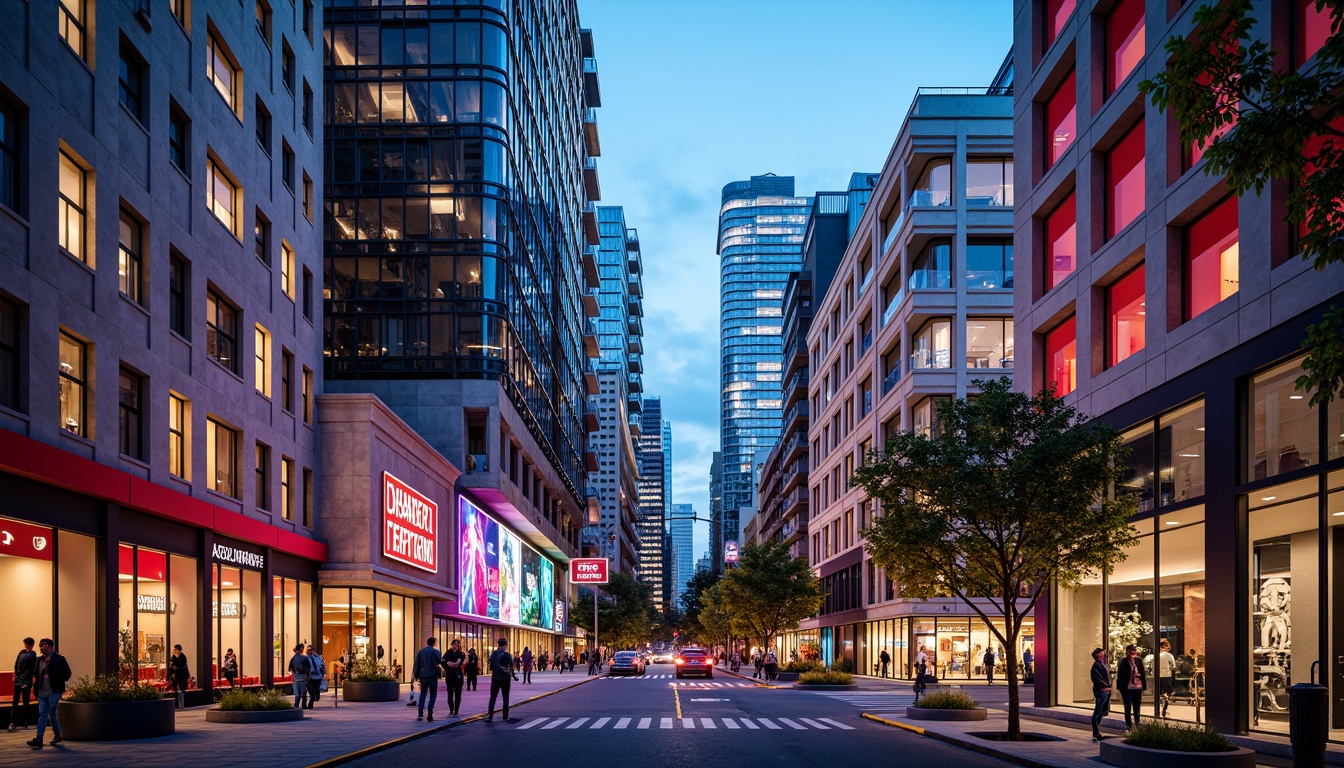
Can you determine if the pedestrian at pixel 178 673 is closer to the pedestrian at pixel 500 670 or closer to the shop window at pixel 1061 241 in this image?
the pedestrian at pixel 500 670

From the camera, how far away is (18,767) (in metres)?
15.0

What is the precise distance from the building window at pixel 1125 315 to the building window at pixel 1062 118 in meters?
4.59

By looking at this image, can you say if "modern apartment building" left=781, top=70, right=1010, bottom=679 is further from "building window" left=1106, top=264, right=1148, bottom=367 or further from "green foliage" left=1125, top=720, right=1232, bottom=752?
"green foliage" left=1125, top=720, right=1232, bottom=752

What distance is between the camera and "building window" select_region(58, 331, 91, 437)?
22859mm

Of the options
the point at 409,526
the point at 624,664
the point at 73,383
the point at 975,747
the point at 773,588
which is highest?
the point at 73,383

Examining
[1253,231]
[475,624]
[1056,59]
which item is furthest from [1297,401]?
[475,624]

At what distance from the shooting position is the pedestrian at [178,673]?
27.2 metres

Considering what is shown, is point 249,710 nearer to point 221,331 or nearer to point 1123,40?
point 221,331

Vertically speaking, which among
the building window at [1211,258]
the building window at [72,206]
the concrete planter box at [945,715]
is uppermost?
the building window at [72,206]

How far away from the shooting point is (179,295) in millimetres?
29547

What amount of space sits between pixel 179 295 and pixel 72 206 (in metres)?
6.16

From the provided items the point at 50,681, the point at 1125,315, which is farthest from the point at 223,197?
the point at 1125,315

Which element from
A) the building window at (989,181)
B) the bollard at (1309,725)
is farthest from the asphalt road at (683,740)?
the building window at (989,181)

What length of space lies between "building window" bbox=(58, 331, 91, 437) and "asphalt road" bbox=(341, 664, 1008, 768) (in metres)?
9.83
